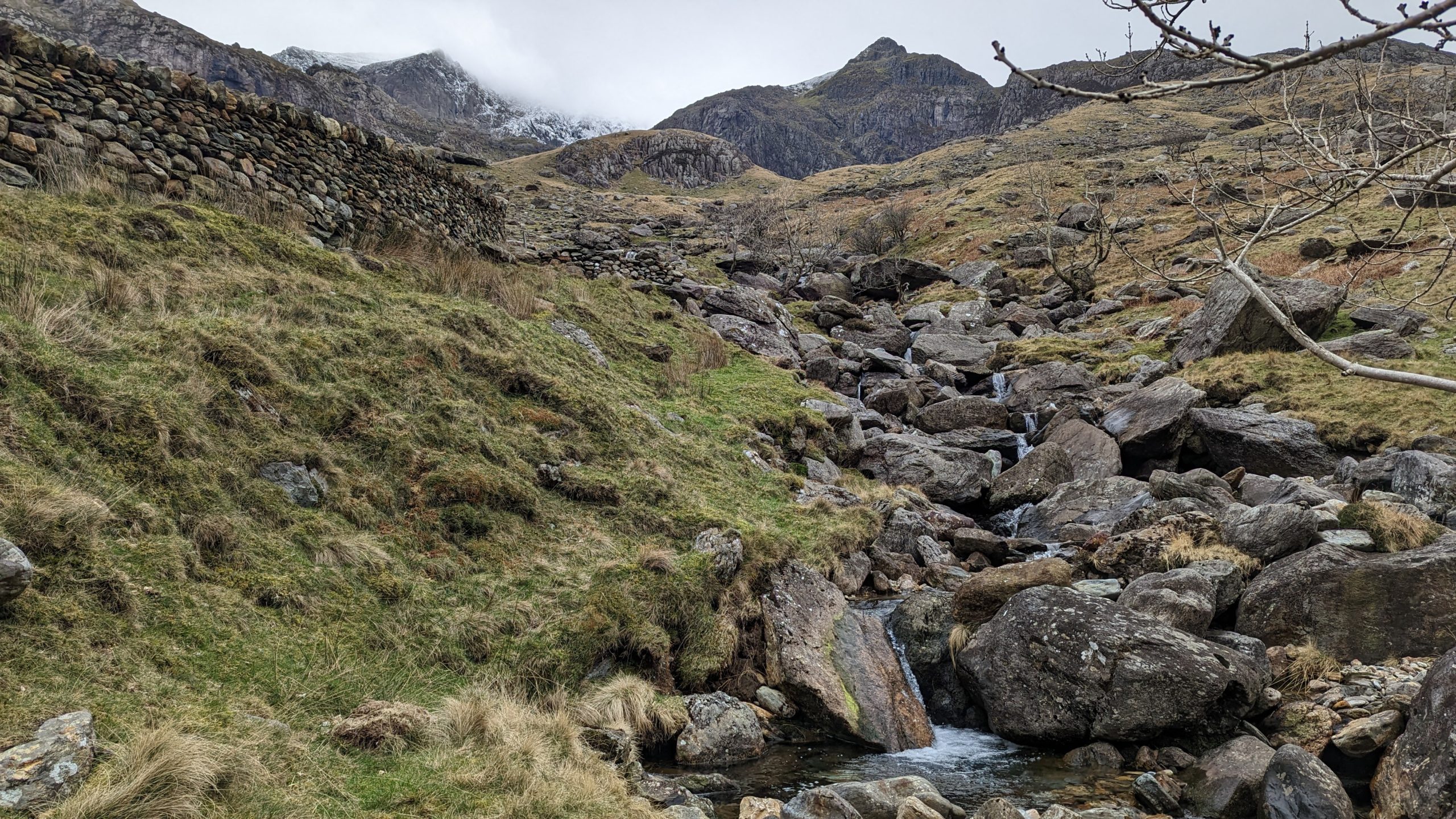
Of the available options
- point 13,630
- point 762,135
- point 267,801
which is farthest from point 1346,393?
point 762,135

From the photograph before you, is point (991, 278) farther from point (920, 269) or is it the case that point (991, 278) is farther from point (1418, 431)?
point (1418, 431)

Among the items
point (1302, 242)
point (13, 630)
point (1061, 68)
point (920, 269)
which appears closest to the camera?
point (13, 630)

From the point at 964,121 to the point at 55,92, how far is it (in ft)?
640

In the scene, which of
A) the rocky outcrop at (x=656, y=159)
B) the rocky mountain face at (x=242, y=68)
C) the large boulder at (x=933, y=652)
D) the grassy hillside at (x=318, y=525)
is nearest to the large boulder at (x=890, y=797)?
the grassy hillside at (x=318, y=525)

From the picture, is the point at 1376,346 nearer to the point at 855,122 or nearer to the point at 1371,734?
the point at 1371,734

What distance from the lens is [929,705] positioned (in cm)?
936

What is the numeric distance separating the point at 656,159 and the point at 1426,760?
108186 mm

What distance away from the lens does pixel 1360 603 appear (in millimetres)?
8641

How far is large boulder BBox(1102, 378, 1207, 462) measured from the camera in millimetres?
17922

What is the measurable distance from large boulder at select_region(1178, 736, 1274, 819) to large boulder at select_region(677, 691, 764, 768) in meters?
4.17

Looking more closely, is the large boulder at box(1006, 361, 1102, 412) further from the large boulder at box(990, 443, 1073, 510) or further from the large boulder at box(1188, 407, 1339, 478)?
the large boulder at box(1188, 407, 1339, 478)

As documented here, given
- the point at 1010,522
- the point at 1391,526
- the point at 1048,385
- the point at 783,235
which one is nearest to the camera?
the point at 1391,526

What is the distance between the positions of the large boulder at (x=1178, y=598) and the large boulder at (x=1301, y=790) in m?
2.42

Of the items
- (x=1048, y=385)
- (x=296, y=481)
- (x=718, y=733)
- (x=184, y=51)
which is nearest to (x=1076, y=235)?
(x=1048, y=385)
